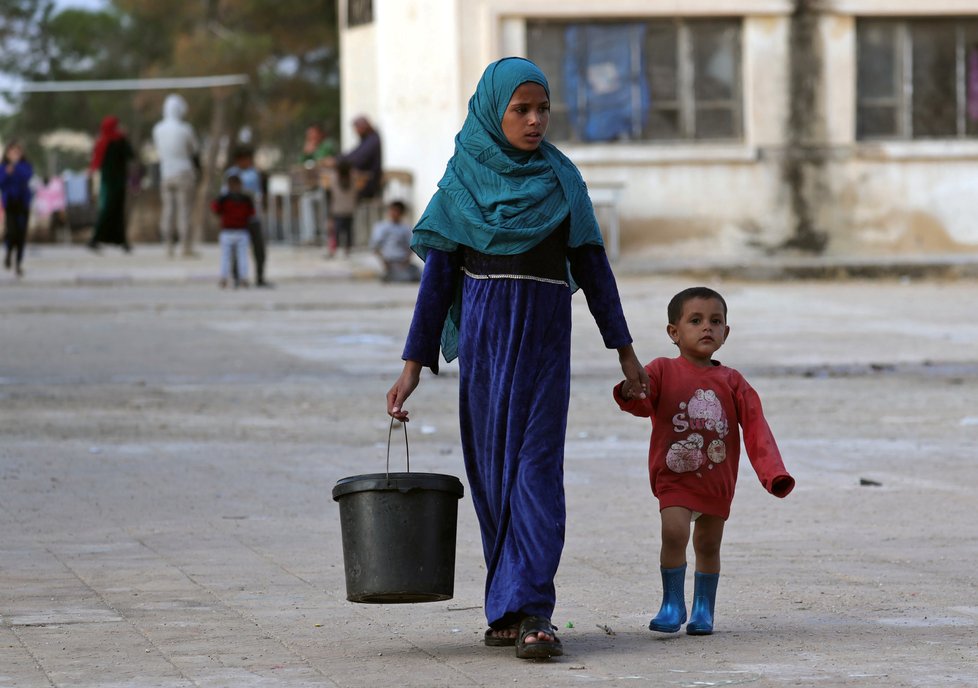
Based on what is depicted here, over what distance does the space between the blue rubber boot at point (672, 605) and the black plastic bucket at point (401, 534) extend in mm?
671

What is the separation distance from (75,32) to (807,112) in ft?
134

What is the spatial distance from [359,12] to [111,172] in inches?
228

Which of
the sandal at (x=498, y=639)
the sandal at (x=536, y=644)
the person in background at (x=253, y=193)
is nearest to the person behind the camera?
the sandal at (x=536, y=644)

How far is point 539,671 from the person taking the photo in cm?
506

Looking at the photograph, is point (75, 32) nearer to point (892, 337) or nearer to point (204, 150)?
point (204, 150)

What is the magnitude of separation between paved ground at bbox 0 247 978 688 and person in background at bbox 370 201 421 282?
584 cm

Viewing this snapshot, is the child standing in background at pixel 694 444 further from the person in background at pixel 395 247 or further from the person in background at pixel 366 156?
the person in background at pixel 366 156

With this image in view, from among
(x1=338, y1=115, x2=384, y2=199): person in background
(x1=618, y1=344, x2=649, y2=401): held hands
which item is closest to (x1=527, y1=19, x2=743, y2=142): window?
(x1=338, y1=115, x2=384, y2=199): person in background

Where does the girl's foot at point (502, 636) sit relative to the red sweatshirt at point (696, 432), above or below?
below

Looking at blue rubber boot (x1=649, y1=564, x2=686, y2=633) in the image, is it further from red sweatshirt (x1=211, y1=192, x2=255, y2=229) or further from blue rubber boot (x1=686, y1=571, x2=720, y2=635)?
red sweatshirt (x1=211, y1=192, x2=255, y2=229)

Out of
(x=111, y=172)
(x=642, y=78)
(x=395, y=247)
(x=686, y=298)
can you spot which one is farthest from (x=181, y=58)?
(x=686, y=298)

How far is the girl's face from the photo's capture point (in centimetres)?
529

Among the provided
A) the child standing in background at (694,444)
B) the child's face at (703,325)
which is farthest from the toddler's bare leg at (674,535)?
the child's face at (703,325)

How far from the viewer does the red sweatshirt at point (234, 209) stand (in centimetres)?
2189
